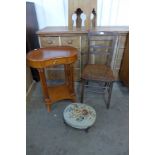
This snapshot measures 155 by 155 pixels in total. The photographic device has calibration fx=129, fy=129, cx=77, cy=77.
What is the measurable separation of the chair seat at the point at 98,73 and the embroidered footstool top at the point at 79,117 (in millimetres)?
392

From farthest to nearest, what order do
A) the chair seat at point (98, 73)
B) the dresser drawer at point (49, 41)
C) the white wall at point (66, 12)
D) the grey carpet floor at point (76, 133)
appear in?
the white wall at point (66, 12) → the dresser drawer at point (49, 41) → the chair seat at point (98, 73) → the grey carpet floor at point (76, 133)

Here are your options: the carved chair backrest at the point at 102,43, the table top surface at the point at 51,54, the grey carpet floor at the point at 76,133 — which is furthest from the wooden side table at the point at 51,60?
the carved chair backrest at the point at 102,43

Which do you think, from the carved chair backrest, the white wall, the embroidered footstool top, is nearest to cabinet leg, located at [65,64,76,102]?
the embroidered footstool top

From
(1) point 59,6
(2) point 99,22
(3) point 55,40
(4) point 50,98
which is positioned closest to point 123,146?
(4) point 50,98

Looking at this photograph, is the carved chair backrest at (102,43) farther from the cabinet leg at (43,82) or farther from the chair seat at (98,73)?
the cabinet leg at (43,82)

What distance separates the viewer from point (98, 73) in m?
1.69

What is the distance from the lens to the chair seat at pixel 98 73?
1620mm

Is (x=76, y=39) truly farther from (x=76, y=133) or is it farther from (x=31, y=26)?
(x=76, y=133)

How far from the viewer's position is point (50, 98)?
1.78 m

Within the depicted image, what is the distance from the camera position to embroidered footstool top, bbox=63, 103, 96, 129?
1.42m
